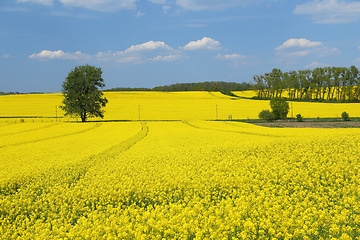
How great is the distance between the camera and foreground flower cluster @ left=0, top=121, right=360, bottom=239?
6695 mm

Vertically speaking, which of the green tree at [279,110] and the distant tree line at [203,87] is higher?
the distant tree line at [203,87]

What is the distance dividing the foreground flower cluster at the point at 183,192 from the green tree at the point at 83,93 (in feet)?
120

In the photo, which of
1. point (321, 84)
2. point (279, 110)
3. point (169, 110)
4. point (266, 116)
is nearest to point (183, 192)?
point (266, 116)

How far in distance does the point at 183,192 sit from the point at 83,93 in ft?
161

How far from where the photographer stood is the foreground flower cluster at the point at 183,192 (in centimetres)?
670

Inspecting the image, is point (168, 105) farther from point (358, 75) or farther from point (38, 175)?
point (38, 175)

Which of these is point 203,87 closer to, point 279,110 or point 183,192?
point 279,110

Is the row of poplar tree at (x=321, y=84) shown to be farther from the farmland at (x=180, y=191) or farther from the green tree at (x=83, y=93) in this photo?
the farmland at (x=180, y=191)

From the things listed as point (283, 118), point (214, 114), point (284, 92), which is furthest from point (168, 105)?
point (284, 92)

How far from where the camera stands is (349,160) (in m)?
13.3

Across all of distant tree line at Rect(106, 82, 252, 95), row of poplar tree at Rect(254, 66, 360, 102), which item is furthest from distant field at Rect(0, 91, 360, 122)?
distant tree line at Rect(106, 82, 252, 95)

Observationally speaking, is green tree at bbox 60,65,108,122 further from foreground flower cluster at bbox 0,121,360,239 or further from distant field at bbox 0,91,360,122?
foreground flower cluster at bbox 0,121,360,239

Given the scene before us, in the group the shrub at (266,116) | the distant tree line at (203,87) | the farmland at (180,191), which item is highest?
the distant tree line at (203,87)

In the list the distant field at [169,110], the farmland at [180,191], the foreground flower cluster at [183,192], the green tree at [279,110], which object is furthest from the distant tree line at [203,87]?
the foreground flower cluster at [183,192]
